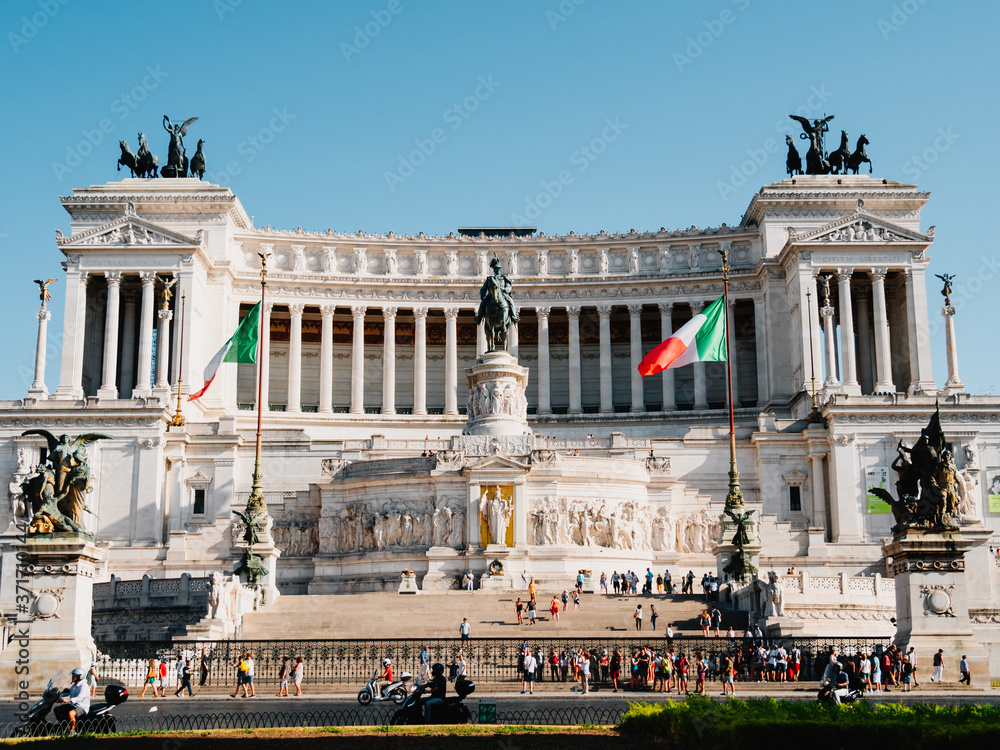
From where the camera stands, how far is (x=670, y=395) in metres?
89.5

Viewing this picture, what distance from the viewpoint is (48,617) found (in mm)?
32281

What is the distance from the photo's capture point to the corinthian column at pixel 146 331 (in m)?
83.2

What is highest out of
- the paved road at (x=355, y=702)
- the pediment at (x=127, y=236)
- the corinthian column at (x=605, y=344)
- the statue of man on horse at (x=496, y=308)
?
the pediment at (x=127, y=236)

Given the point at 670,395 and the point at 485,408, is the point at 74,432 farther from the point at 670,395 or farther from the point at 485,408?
the point at 670,395

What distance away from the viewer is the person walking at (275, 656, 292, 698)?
34094 millimetres

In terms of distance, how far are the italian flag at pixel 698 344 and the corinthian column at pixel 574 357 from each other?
98.8 feet

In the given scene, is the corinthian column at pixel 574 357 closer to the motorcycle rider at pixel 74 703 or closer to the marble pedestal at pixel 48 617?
the marble pedestal at pixel 48 617

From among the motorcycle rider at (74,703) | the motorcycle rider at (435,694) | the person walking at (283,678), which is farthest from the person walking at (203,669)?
the motorcycle rider at (435,694)

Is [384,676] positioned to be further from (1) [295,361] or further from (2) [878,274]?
(2) [878,274]

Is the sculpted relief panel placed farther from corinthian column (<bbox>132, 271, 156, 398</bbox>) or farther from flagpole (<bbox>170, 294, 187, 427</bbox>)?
corinthian column (<bbox>132, 271, 156, 398</bbox>)

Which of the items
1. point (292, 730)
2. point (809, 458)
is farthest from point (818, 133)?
point (292, 730)

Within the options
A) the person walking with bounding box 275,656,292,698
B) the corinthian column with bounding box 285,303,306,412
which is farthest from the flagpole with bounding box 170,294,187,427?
the person walking with bounding box 275,656,292,698

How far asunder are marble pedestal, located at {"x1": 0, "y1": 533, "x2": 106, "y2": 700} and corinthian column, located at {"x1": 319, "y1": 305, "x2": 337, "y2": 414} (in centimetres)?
5612

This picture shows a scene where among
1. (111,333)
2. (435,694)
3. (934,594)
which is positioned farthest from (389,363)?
(435,694)
